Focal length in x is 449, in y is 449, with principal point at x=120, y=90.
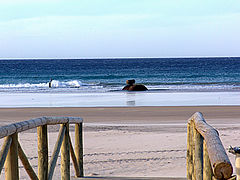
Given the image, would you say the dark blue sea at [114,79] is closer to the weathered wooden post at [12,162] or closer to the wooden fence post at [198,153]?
the wooden fence post at [198,153]

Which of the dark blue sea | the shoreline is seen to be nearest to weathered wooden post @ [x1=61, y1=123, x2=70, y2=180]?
the shoreline

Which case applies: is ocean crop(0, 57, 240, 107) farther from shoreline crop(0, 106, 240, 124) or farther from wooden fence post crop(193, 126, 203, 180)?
wooden fence post crop(193, 126, 203, 180)

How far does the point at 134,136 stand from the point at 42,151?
707 cm

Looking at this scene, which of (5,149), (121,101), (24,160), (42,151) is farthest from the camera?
(121,101)

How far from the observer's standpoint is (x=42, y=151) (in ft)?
15.1

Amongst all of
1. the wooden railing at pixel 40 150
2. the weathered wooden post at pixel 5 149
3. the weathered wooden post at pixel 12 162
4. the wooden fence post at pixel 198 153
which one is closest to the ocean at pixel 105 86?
the wooden railing at pixel 40 150

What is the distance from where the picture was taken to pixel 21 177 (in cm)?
747

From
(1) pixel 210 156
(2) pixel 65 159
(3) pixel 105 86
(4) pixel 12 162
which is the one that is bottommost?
(1) pixel 210 156

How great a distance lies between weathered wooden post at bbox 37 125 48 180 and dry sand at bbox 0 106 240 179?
9.39 ft

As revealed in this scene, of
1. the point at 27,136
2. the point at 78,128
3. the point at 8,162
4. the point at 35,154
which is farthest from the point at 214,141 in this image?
the point at 27,136

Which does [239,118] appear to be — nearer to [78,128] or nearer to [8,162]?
[78,128]

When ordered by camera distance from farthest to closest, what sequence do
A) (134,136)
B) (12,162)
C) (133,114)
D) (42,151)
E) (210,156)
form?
1. (133,114)
2. (134,136)
3. (42,151)
4. (12,162)
5. (210,156)

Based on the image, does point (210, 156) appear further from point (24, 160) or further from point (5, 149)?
point (24, 160)

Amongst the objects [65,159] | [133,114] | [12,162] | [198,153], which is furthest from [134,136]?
[12,162]
